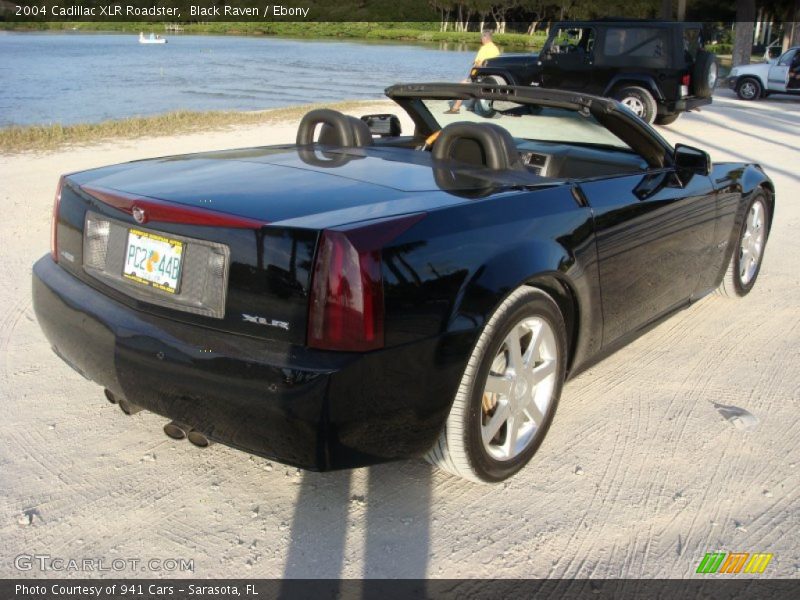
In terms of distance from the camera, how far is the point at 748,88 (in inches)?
922

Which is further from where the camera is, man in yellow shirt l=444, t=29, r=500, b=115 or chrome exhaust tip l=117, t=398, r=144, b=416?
man in yellow shirt l=444, t=29, r=500, b=115

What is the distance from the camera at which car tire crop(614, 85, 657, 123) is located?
50.7 ft

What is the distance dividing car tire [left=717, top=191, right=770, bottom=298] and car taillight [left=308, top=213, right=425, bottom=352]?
3.26 meters

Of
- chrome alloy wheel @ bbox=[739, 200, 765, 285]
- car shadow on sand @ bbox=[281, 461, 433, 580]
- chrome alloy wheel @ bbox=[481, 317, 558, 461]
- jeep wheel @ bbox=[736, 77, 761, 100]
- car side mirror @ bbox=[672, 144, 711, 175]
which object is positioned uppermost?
jeep wheel @ bbox=[736, 77, 761, 100]

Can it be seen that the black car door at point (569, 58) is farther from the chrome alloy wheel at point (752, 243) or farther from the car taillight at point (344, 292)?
the car taillight at point (344, 292)

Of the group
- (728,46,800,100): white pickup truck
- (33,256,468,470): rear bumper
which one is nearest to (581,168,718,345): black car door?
(33,256,468,470): rear bumper

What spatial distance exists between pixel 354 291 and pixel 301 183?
78 centimetres

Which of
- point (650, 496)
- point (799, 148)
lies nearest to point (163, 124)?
point (799, 148)

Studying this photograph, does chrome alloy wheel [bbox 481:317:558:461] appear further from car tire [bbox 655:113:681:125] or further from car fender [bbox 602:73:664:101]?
car tire [bbox 655:113:681:125]

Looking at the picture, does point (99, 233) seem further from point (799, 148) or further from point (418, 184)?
point (799, 148)

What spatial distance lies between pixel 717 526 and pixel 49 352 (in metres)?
3.31

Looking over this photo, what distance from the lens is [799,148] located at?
43.1 ft

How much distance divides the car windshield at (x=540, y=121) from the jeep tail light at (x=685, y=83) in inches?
478

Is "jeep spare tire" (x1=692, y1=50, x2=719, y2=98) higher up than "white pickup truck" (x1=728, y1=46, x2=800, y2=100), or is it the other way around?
"white pickup truck" (x1=728, y1=46, x2=800, y2=100)
